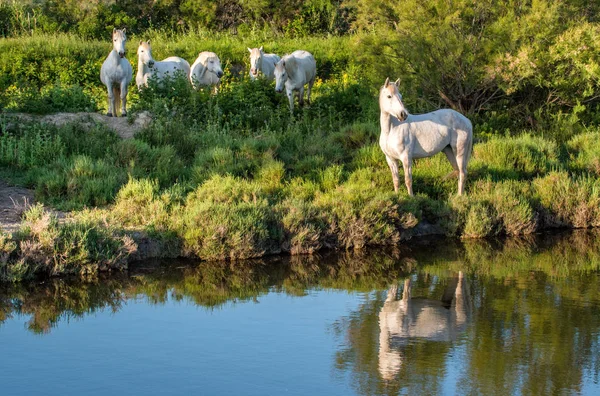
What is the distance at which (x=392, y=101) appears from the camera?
13.2 meters

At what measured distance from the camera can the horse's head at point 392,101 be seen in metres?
13.0

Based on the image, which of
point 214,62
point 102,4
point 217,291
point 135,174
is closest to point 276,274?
point 217,291

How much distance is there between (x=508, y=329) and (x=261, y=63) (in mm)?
12598

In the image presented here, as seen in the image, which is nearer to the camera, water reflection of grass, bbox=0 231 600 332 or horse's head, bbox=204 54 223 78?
water reflection of grass, bbox=0 231 600 332

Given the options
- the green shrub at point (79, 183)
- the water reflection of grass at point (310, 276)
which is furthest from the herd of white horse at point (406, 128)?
the green shrub at point (79, 183)

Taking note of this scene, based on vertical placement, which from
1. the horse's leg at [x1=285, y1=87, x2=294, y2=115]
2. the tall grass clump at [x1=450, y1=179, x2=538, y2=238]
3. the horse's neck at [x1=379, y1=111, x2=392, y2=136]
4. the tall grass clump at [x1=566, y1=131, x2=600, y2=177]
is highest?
the horse's neck at [x1=379, y1=111, x2=392, y2=136]

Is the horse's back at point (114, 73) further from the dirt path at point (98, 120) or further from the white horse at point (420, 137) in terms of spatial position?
the white horse at point (420, 137)

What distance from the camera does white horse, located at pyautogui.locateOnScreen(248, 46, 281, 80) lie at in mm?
20109

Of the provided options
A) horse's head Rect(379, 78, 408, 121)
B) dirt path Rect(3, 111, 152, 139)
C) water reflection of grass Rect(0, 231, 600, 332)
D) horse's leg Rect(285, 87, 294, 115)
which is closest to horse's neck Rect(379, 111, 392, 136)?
horse's head Rect(379, 78, 408, 121)

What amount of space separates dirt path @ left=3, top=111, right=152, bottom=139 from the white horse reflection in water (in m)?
7.06

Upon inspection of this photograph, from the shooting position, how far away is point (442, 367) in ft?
27.2

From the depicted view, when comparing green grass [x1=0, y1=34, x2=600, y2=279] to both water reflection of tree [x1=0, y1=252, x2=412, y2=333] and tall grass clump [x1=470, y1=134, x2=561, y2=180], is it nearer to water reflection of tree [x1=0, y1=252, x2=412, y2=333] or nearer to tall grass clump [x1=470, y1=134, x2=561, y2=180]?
tall grass clump [x1=470, y1=134, x2=561, y2=180]

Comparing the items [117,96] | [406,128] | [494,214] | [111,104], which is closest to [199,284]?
[406,128]

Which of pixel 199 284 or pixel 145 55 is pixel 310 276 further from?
pixel 145 55
